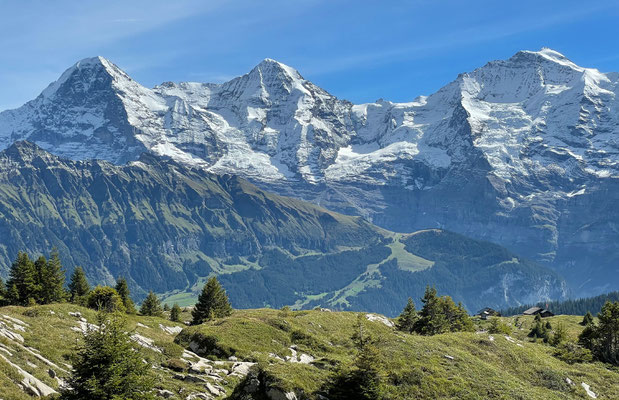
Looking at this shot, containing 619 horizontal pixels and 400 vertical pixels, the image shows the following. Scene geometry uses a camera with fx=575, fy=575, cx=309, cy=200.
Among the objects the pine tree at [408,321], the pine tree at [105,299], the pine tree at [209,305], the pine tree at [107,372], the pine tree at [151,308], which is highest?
the pine tree at [408,321]

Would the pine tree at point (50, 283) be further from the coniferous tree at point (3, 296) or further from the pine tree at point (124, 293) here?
the pine tree at point (124, 293)

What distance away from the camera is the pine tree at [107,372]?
3425 centimetres

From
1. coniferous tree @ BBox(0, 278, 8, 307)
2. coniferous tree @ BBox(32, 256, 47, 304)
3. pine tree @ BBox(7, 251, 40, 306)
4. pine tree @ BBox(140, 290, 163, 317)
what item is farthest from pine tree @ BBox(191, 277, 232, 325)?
coniferous tree @ BBox(0, 278, 8, 307)

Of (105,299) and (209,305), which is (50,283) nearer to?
(105,299)

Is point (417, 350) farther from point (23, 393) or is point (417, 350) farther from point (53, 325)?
point (53, 325)

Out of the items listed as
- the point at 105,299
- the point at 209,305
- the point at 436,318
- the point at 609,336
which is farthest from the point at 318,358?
the point at 105,299

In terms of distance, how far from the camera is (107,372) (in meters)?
34.9

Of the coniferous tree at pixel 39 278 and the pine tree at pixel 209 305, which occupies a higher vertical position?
the pine tree at pixel 209 305

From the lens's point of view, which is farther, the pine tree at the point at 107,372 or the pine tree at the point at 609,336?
the pine tree at the point at 609,336

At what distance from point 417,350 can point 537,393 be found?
971 cm

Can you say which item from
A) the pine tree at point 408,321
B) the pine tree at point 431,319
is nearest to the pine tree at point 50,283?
the pine tree at point 408,321

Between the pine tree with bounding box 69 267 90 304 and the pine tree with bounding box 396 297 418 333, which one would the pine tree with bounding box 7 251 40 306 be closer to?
the pine tree with bounding box 69 267 90 304

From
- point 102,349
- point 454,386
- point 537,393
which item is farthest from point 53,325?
point 537,393

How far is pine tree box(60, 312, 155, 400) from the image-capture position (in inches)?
1348
